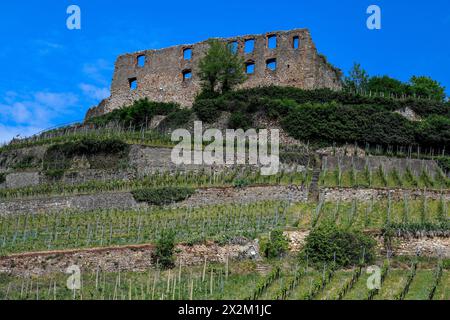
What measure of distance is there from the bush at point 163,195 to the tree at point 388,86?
772 inches

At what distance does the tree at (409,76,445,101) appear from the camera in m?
52.2

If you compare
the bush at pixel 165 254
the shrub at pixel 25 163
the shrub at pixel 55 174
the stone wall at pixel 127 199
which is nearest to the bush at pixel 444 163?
the stone wall at pixel 127 199

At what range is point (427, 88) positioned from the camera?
2100 inches

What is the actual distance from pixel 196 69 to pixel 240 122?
31.0 feet

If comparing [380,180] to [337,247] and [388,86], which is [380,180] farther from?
[388,86]

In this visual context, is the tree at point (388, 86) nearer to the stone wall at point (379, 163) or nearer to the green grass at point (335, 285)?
the stone wall at point (379, 163)

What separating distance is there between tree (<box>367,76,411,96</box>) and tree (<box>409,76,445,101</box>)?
0.57 m

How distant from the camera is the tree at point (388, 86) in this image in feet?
170

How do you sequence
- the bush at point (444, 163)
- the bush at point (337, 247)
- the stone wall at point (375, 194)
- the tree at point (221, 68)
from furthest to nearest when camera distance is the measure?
the tree at point (221, 68) < the bush at point (444, 163) < the stone wall at point (375, 194) < the bush at point (337, 247)

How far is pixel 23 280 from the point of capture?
27594 millimetres

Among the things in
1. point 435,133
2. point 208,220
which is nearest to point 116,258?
point 208,220

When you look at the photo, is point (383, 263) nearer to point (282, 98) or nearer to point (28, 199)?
point (28, 199)

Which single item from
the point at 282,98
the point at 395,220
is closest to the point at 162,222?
the point at 395,220

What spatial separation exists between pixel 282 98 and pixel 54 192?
49.1 ft
